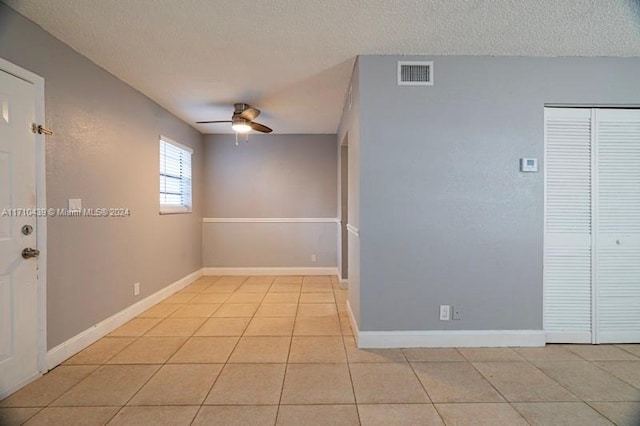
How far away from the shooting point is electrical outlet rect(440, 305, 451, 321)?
2.71 m

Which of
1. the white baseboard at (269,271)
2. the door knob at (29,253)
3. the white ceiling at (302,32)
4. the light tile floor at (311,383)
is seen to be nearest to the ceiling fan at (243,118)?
the white ceiling at (302,32)

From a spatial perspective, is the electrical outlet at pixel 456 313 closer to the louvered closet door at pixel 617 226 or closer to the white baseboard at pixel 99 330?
the louvered closet door at pixel 617 226

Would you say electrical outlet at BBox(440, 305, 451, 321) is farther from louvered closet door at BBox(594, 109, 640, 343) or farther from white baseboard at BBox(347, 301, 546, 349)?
louvered closet door at BBox(594, 109, 640, 343)

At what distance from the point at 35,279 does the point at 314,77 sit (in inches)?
111

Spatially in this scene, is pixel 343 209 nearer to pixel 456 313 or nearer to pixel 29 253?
pixel 456 313

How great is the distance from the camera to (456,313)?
107 inches

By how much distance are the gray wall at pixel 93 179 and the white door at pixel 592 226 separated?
3.99 metres

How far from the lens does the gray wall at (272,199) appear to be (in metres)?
5.59

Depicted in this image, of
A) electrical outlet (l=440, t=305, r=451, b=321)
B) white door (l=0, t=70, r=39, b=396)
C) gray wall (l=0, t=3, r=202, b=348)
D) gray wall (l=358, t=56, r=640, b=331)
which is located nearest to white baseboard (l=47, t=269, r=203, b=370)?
gray wall (l=0, t=3, r=202, b=348)

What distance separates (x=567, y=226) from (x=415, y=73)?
1.88 m

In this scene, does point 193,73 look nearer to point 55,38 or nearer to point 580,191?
point 55,38

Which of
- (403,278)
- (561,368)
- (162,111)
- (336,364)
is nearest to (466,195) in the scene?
(403,278)

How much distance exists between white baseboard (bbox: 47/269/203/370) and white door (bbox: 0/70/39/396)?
0.58 feet

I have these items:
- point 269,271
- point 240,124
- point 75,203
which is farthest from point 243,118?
point 269,271
